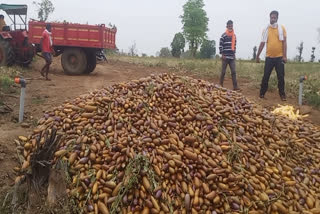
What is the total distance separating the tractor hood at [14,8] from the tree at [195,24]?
24.4m

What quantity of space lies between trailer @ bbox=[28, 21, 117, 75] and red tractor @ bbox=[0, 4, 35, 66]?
0.90 ft

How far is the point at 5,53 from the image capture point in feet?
31.6

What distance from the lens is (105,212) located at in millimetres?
2791

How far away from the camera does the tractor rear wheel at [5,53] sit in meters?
9.66

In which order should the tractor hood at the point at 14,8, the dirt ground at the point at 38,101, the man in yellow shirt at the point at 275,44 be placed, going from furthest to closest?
the tractor hood at the point at 14,8, the man in yellow shirt at the point at 275,44, the dirt ground at the point at 38,101

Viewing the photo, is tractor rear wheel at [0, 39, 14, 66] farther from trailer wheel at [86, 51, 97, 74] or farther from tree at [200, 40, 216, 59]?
tree at [200, 40, 216, 59]

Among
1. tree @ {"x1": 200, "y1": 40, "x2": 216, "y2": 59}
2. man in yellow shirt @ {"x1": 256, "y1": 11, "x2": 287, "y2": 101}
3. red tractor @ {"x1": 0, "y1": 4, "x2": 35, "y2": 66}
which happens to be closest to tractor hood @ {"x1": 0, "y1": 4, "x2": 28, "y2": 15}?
red tractor @ {"x1": 0, "y1": 4, "x2": 35, "y2": 66}

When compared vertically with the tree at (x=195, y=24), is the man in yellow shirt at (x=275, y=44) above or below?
below

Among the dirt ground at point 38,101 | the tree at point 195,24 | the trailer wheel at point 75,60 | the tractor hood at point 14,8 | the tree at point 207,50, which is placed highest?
the tree at point 195,24

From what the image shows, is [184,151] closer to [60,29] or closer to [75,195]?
[75,195]

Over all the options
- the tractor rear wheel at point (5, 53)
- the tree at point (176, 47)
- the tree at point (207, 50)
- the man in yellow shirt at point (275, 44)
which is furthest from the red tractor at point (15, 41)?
the tree at point (207, 50)

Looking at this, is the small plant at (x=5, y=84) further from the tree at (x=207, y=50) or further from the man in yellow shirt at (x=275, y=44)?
the tree at (x=207, y=50)

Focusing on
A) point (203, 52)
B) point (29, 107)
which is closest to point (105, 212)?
point (29, 107)

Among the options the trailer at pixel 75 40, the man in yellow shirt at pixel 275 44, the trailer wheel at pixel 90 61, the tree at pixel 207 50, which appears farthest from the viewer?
the tree at pixel 207 50
